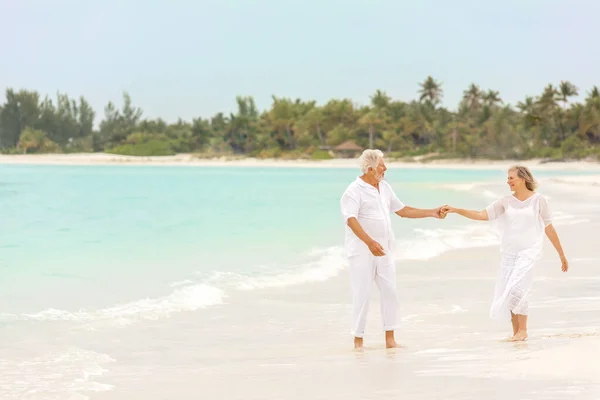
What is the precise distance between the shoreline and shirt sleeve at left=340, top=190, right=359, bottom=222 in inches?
2440

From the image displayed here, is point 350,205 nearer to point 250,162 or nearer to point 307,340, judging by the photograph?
point 307,340

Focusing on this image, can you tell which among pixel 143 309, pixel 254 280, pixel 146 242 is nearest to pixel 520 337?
pixel 143 309

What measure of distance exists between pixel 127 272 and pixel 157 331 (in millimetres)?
5167

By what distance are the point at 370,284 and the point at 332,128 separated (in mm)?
91208

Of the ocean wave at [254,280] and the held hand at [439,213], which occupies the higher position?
the held hand at [439,213]

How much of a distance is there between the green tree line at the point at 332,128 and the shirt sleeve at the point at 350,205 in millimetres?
66373

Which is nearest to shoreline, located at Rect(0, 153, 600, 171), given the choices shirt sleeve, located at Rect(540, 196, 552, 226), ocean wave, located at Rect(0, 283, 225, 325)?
ocean wave, located at Rect(0, 283, 225, 325)

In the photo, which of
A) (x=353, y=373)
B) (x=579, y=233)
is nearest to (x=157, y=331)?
(x=353, y=373)

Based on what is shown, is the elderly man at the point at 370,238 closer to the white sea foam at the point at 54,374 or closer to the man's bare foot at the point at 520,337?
the man's bare foot at the point at 520,337

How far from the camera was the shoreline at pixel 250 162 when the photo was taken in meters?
70.8

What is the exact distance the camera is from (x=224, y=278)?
11156 millimetres

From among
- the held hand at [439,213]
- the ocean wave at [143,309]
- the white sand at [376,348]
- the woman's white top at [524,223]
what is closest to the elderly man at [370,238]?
the white sand at [376,348]

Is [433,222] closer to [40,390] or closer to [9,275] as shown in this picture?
[9,275]

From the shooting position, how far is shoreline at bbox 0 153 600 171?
70.8 m
